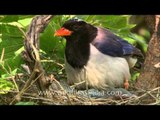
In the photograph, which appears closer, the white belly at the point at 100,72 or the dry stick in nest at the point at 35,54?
the dry stick in nest at the point at 35,54

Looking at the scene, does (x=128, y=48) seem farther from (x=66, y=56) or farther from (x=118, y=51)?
(x=66, y=56)

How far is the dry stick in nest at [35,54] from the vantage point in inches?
64.2

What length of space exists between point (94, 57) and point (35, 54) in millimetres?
399

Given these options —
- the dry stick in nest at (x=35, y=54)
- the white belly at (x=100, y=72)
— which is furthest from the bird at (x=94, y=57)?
the dry stick in nest at (x=35, y=54)

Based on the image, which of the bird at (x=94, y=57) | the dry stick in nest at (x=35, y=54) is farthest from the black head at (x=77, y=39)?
the dry stick in nest at (x=35, y=54)

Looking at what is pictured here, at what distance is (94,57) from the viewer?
1994 millimetres

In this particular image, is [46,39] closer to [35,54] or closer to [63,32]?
[63,32]

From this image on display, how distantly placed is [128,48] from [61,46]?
219 mm

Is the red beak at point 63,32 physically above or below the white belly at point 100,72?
above

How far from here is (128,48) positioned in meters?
2.02

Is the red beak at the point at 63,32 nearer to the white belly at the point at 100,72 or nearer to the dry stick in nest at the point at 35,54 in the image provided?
the white belly at the point at 100,72

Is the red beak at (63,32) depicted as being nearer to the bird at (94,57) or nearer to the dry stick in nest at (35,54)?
the bird at (94,57)

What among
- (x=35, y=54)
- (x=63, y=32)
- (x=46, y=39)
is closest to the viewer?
(x=35, y=54)

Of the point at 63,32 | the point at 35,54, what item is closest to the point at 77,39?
the point at 63,32
